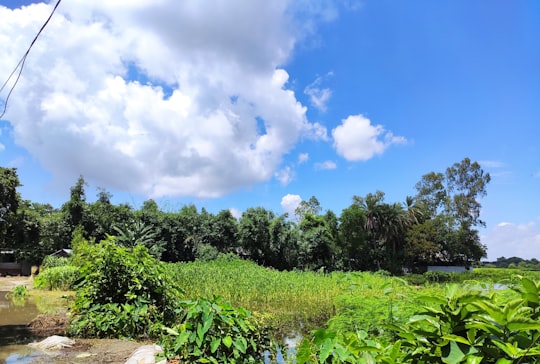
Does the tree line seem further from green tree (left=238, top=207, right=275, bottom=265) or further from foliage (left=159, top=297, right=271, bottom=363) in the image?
foliage (left=159, top=297, right=271, bottom=363)

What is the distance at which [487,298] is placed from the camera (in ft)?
3.48

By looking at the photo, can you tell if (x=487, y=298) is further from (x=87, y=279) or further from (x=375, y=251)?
(x=375, y=251)

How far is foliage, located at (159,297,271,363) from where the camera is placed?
118 inches

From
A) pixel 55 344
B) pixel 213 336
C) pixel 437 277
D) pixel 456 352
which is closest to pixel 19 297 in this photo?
pixel 55 344

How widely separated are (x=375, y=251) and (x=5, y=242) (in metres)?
26.0

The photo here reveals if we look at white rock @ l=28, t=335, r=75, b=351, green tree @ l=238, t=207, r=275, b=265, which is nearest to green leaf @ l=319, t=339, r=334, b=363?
white rock @ l=28, t=335, r=75, b=351

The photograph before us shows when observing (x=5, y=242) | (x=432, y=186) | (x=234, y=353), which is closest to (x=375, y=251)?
(x=432, y=186)

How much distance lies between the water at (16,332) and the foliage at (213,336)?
3.08 meters

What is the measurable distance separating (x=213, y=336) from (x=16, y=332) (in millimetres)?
5922

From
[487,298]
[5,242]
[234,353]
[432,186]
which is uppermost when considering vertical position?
[432,186]

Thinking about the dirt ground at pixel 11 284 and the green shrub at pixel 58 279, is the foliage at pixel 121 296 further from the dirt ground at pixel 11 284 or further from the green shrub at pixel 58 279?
the dirt ground at pixel 11 284

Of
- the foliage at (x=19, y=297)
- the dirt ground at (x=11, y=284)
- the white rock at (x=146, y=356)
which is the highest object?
the dirt ground at (x=11, y=284)

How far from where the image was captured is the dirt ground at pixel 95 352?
4.70 m

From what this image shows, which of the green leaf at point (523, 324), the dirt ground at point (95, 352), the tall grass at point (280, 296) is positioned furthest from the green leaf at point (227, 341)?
the tall grass at point (280, 296)
